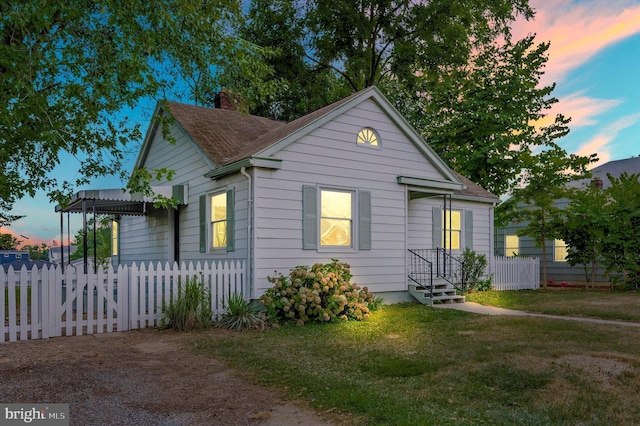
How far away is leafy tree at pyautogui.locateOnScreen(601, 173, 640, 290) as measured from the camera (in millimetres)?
16766

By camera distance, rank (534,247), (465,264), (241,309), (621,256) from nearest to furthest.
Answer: (241,309) → (465,264) → (621,256) → (534,247)

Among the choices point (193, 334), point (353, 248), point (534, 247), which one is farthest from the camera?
point (534, 247)

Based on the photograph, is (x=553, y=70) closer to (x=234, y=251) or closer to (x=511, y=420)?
(x=234, y=251)

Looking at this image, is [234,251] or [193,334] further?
[234,251]

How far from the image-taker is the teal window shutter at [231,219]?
35.6ft

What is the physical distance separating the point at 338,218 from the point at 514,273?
9.13m

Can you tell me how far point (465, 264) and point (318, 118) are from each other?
23.4 ft

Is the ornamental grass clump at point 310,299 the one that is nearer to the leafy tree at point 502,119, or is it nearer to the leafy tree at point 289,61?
the leafy tree at point 502,119

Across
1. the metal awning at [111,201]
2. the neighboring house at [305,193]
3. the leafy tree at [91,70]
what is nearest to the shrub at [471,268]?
the neighboring house at [305,193]

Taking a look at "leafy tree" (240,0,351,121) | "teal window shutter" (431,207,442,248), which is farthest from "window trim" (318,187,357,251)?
"leafy tree" (240,0,351,121)

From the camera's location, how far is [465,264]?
15.1 m

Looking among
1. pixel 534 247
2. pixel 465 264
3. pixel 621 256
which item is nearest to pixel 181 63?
pixel 465 264

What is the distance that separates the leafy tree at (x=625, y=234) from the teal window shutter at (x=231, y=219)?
1351 centimetres

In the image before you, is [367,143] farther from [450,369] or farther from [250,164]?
Answer: [450,369]
